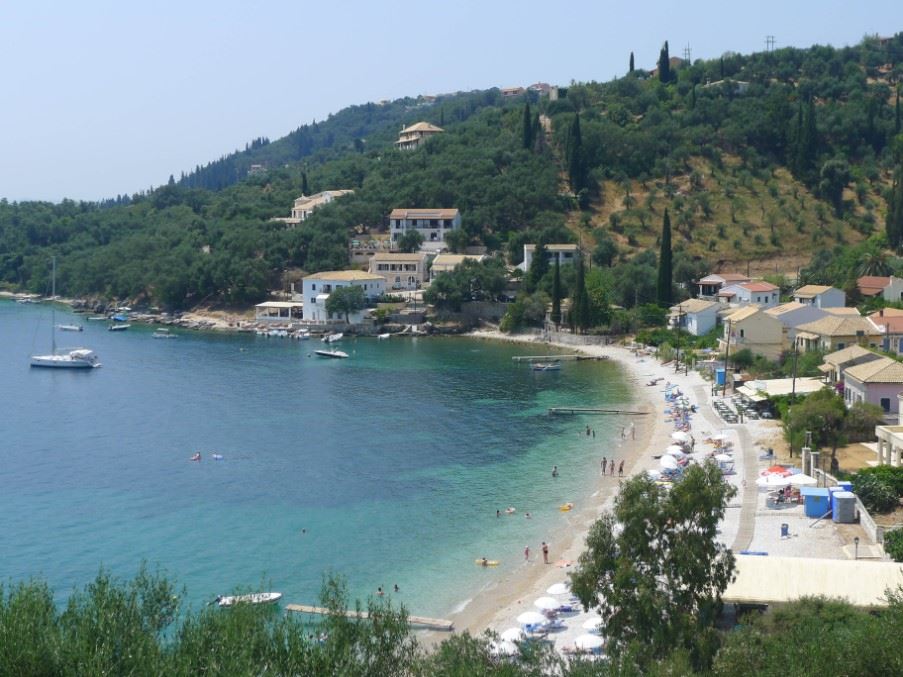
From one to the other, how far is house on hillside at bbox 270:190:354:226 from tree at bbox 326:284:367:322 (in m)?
19.3

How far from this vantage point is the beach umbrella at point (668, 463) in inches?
1388

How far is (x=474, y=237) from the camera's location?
85.6 m

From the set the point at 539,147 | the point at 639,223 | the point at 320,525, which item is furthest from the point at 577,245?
the point at 320,525

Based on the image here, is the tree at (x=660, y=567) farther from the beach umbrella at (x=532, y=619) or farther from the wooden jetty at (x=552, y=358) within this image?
the wooden jetty at (x=552, y=358)

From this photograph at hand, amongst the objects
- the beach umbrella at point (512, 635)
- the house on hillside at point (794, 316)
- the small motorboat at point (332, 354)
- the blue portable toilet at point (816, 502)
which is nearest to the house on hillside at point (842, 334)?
the house on hillside at point (794, 316)

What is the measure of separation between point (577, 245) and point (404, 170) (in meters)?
24.9

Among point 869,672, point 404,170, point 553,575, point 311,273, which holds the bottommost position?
point 553,575

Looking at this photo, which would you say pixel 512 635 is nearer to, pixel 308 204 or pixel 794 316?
pixel 794 316

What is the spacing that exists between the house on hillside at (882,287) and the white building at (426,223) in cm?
3458

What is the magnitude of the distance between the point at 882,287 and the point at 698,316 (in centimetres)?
1044

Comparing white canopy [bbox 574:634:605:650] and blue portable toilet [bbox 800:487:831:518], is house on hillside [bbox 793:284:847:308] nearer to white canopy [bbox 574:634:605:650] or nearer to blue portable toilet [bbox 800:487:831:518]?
blue portable toilet [bbox 800:487:831:518]

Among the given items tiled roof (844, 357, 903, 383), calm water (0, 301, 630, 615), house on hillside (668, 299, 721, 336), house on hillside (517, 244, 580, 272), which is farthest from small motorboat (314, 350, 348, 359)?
tiled roof (844, 357, 903, 383)

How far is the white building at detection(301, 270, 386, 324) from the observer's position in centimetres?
7794

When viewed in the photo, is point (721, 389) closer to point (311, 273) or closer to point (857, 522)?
point (857, 522)
